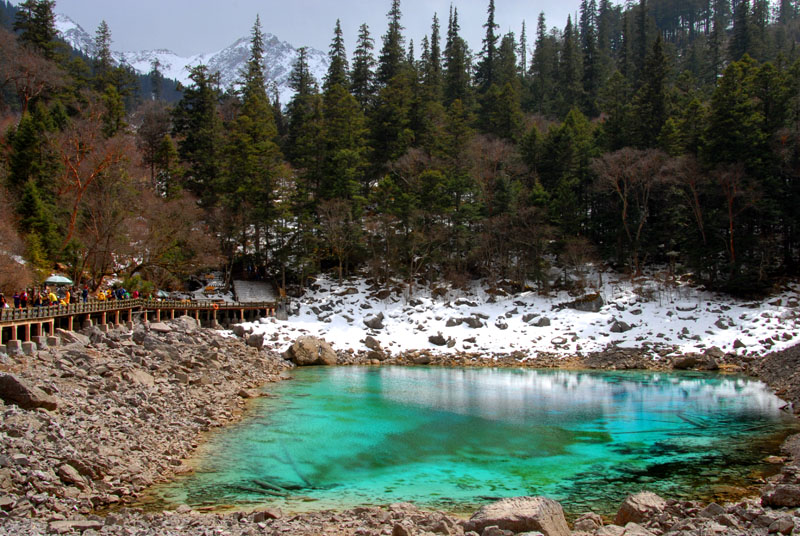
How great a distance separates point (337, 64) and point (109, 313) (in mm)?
38175

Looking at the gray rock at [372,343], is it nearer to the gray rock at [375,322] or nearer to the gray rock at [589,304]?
the gray rock at [375,322]

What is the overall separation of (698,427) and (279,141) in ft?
162

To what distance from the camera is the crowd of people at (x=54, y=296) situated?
23750mm

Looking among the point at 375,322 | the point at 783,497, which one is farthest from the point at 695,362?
the point at 783,497

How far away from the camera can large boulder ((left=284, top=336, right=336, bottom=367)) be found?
29141 millimetres

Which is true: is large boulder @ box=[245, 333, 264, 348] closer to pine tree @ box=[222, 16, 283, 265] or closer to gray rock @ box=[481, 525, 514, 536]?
pine tree @ box=[222, 16, 283, 265]

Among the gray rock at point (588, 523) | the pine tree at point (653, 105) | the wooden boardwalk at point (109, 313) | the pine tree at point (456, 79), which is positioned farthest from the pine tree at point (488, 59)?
the gray rock at point (588, 523)

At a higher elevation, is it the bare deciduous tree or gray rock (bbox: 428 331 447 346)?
the bare deciduous tree

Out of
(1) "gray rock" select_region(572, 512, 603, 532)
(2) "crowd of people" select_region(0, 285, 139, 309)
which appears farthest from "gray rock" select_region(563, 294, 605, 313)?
(2) "crowd of people" select_region(0, 285, 139, 309)

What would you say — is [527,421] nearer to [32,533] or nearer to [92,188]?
[32,533]

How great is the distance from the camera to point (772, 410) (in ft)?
58.5

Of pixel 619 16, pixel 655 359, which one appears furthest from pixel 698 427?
pixel 619 16

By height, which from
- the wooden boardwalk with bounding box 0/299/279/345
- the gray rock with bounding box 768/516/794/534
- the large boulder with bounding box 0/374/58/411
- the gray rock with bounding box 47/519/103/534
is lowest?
the gray rock with bounding box 47/519/103/534

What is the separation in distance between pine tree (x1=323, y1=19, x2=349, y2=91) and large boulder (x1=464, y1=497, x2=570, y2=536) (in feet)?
174
